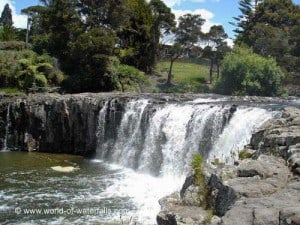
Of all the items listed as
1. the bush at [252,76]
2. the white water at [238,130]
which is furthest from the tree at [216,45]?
the white water at [238,130]

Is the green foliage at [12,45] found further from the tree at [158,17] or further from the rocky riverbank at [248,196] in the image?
the rocky riverbank at [248,196]

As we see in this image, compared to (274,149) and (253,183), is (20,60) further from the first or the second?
(253,183)

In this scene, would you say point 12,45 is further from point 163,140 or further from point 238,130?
point 238,130

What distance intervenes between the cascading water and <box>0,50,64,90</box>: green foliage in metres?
8.08

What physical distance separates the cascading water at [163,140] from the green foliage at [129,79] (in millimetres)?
10377

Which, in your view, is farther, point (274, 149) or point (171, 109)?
point (171, 109)

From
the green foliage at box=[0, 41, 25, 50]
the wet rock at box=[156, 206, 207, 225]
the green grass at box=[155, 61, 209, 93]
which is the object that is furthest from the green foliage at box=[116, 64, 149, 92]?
the wet rock at box=[156, 206, 207, 225]

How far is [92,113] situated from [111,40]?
30.7ft

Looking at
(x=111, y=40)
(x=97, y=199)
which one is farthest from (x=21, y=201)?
(x=111, y=40)

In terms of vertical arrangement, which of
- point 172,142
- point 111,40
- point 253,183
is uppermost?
point 111,40

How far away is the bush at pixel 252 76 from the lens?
37.0 m

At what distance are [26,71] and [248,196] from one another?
26.1 metres

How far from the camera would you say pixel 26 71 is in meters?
31.3

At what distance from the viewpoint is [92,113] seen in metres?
26.0
